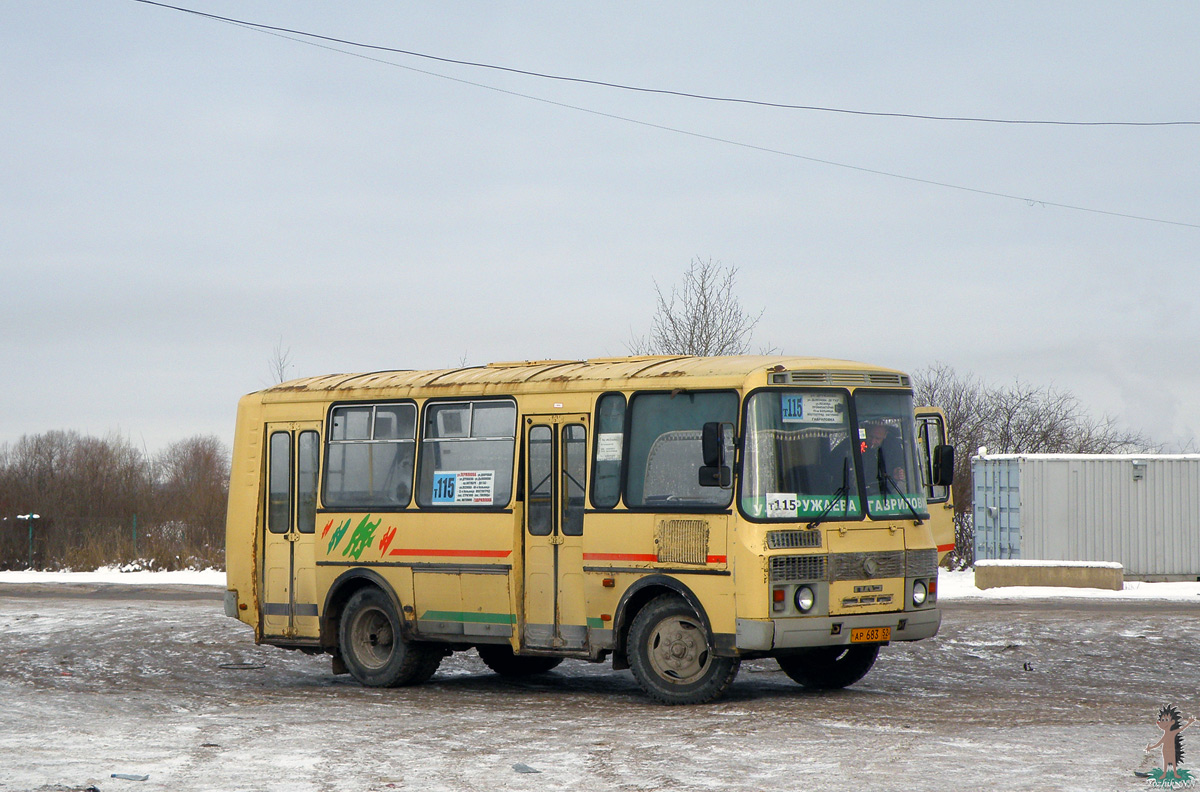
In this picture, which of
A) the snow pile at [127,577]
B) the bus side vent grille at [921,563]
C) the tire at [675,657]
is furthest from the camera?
the snow pile at [127,577]

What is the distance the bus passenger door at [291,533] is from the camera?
14.1 meters

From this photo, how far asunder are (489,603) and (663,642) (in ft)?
5.95

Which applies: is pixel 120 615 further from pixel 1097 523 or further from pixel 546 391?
pixel 1097 523

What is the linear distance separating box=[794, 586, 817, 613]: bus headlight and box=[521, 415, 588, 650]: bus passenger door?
6.37 ft

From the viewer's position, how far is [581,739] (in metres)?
9.62

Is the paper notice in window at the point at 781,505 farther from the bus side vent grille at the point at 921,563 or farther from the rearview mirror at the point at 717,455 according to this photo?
the bus side vent grille at the point at 921,563

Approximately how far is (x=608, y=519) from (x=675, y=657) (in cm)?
123

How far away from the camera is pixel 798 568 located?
11.0m

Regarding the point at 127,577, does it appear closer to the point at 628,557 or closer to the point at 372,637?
the point at 372,637

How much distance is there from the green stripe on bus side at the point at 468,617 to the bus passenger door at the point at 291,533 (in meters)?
1.49

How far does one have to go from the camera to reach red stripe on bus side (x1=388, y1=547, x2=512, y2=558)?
1255cm

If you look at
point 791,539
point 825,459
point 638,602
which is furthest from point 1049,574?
point 791,539

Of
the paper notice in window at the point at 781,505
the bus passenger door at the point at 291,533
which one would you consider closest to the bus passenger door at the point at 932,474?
the paper notice in window at the point at 781,505

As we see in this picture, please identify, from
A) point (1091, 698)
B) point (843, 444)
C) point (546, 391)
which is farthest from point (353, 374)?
point (1091, 698)
